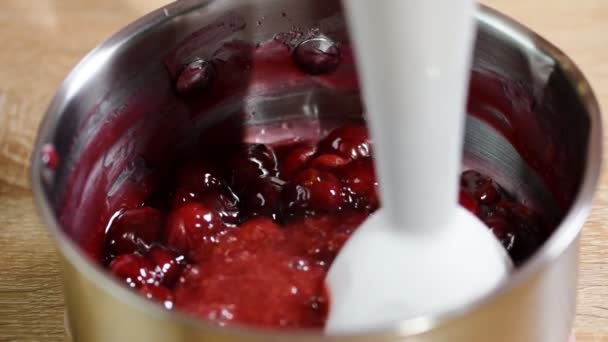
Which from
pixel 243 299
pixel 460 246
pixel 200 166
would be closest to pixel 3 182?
pixel 200 166

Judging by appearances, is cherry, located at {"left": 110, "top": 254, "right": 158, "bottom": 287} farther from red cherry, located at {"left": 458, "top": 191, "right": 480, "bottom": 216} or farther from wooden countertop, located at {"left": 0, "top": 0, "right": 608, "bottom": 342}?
red cherry, located at {"left": 458, "top": 191, "right": 480, "bottom": 216}

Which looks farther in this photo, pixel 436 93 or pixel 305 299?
pixel 305 299

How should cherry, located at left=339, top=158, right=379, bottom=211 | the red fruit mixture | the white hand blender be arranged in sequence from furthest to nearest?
cherry, located at left=339, top=158, right=379, bottom=211, the red fruit mixture, the white hand blender

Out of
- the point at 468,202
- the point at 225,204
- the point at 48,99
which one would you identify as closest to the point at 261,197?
the point at 225,204

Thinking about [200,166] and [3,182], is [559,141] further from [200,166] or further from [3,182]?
[3,182]

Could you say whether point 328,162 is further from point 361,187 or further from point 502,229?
point 502,229

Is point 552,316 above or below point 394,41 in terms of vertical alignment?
below

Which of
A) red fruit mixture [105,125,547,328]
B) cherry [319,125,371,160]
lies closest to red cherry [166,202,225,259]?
red fruit mixture [105,125,547,328]

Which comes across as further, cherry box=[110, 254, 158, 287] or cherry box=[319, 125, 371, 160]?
cherry box=[319, 125, 371, 160]
